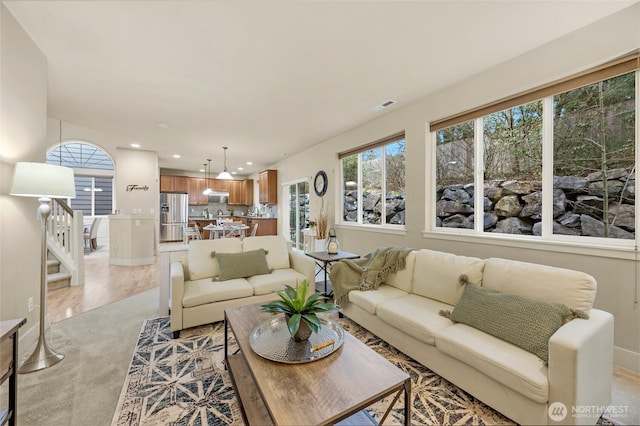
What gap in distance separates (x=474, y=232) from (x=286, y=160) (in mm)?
5353

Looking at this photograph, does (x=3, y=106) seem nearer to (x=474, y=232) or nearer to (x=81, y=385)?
(x=81, y=385)

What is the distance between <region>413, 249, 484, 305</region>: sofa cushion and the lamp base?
3.18m

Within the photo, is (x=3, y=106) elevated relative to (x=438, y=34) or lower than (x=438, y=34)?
lower

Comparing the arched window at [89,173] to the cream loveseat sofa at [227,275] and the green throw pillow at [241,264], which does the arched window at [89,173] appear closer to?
the cream loveseat sofa at [227,275]

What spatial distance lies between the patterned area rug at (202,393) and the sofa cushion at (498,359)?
29 cm

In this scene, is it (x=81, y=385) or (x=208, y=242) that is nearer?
(x=81, y=385)

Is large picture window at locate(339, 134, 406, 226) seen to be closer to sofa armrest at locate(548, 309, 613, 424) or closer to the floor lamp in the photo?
sofa armrest at locate(548, 309, 613, 424)

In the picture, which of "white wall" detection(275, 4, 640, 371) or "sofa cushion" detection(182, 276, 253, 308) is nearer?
"white wall" detection(275, 4, 640, 371)

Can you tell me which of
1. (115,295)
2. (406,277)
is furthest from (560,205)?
(115,295)

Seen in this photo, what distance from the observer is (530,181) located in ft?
8.63

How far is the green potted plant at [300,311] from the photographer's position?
1518mm

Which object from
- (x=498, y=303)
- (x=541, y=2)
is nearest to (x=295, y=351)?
(x=498, y=303)

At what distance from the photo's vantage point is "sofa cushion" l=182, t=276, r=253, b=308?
8.40 feet

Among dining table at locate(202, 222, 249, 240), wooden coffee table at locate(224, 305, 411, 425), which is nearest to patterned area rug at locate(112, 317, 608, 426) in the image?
wooden coffee table at locate(224, 305, 411, 425)
